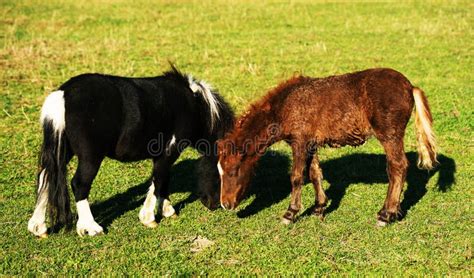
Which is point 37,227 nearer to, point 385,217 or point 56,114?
point 56,114

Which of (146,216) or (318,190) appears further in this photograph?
(318,190)

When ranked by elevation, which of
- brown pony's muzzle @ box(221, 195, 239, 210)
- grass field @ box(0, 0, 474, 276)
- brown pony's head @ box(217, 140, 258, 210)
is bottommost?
grass field @ box(0, 0, 474, 276)

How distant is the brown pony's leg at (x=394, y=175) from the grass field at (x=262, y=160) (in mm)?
189

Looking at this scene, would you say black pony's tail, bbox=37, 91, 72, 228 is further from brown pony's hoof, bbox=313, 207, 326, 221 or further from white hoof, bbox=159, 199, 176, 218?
brown pony's hoof, bbox=313, 207, 326, 221

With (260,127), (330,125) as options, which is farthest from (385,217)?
(260,127)

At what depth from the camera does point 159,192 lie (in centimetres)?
780

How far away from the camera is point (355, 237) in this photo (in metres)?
7.09

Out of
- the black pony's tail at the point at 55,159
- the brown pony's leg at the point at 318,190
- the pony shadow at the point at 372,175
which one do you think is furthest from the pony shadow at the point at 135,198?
the pony shadow at the point at 372,175

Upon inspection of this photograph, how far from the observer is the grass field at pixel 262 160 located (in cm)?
655

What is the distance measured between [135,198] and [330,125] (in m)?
3.03

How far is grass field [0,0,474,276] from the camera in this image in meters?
6.55

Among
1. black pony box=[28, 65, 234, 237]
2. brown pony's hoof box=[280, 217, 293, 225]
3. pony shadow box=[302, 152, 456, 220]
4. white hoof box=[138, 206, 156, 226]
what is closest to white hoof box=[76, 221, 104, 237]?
black pony box=[28, 65, 234, 237]

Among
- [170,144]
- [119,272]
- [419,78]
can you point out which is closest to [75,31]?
[419,78]

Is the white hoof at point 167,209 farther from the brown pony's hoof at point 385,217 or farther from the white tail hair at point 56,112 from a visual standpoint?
the brown pony's hoof at point 385,217
